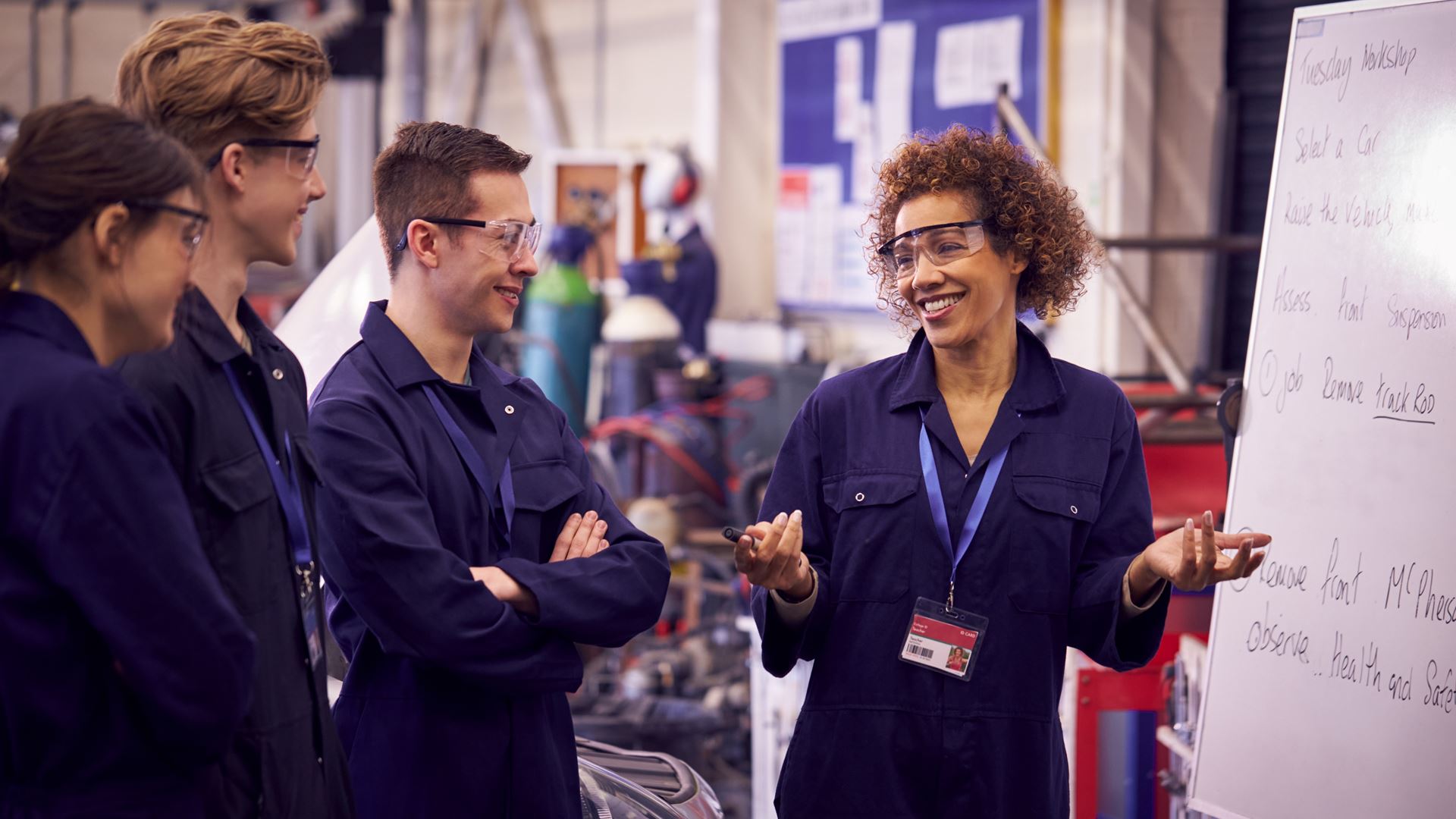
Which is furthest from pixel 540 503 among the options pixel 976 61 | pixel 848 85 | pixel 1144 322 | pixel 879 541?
pixel 848 85

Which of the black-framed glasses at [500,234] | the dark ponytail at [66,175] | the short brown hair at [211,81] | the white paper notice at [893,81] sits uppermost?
the white paper notice at [893,81]

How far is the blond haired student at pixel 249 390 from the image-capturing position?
147 cm

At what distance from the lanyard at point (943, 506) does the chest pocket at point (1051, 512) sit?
3 centimetres

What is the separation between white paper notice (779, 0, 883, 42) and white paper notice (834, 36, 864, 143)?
0.09 metres

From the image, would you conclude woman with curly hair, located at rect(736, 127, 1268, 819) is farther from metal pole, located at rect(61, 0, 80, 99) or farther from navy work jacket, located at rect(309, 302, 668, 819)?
metal pole, located at rect(61, 0, 80, 99)

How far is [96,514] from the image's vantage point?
4.07ft

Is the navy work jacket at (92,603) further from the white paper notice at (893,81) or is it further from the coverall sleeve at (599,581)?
the white paper notice at (893,81)

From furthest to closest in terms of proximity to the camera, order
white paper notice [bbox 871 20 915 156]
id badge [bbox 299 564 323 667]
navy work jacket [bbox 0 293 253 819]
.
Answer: white paper notice [bbox 871 20 915 156] → id badge [bbox 299 564 323 667] → navy work jacket [bbox 0 293 253 819]

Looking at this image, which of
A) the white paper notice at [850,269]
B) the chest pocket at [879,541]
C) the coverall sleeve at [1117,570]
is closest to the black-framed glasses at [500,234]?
the chest pocket at [879,541]

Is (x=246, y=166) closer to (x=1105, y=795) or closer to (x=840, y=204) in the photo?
(x=1105, y=795)

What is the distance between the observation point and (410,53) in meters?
11.1

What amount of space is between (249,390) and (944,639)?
3.30 feet

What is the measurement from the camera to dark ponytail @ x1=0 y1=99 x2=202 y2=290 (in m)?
1.30

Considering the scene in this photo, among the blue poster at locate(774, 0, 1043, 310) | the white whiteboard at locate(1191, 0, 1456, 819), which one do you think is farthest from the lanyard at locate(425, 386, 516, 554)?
the blue poster at locate(774, 0, 1043, 310)
